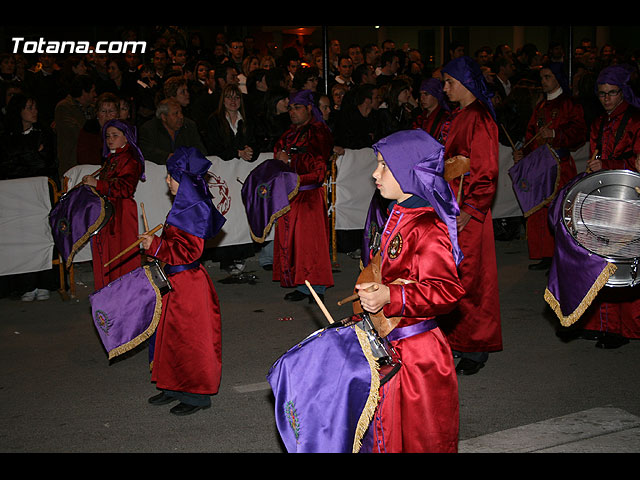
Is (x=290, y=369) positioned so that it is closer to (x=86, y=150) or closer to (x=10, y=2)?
(x=86, y=150)

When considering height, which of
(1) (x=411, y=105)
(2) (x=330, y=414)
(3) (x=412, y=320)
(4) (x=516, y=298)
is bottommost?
(4) (x=516, y=298)

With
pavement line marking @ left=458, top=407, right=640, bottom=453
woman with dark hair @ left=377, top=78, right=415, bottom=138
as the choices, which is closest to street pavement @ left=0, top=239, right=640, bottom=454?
pavement line marking @ left=458, top=407, right=640, bottom=453

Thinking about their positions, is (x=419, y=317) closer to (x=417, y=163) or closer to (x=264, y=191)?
(x=417, y=163)

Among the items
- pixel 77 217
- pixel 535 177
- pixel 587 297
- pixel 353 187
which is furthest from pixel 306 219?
pixel 587 297

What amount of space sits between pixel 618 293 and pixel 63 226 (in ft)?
18.4

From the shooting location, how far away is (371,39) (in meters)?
27.7

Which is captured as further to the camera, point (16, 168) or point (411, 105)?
point (411, 105)

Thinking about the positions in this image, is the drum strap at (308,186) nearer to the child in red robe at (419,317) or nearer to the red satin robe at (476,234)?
the red satin robe at (476,234)

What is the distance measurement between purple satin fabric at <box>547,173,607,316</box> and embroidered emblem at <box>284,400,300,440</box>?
240 centimetres

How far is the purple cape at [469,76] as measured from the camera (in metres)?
6.04

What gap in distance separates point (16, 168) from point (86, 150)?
1029 millimetres

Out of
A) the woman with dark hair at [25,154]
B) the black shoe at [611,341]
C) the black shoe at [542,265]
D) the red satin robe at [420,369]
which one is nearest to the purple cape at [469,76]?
the black shoe at [611,341]

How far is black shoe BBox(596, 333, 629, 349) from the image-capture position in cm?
689

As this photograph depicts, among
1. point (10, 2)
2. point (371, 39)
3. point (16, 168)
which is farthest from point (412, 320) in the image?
point (371, 39)
